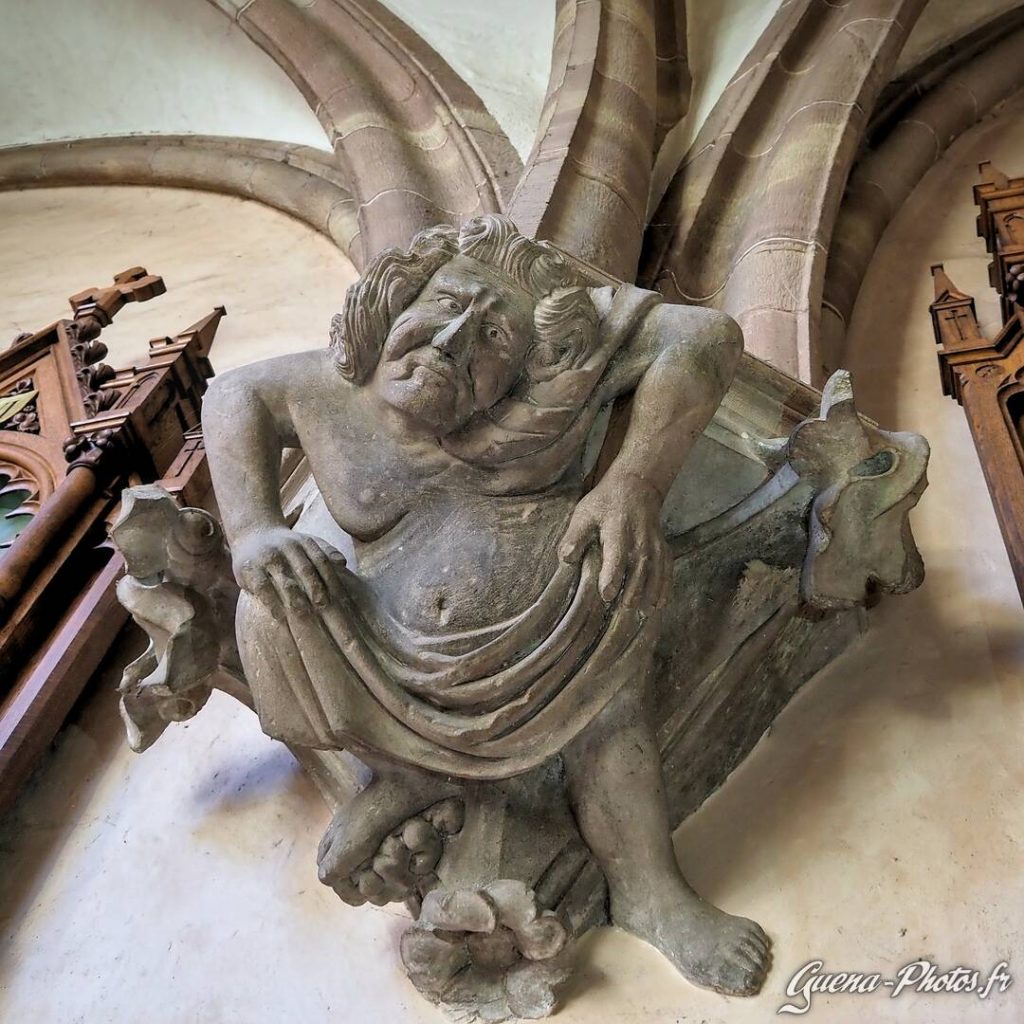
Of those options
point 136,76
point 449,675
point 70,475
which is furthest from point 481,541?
point 136,76

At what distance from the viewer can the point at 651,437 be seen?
6.19 feet

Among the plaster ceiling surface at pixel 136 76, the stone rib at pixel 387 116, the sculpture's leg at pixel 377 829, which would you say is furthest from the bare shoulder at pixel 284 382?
the plaster ceiling surface at pixel 136 76

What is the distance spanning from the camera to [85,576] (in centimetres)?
329

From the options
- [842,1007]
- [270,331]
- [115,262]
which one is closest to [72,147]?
[115,262]

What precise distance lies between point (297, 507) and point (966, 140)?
3.12 meters

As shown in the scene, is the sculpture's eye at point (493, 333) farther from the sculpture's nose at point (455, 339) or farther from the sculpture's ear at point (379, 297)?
the sculpture's ear at point (379, 297)

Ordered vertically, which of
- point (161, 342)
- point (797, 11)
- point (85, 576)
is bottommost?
point (85, 576)

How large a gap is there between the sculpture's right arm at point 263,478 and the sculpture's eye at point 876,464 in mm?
955

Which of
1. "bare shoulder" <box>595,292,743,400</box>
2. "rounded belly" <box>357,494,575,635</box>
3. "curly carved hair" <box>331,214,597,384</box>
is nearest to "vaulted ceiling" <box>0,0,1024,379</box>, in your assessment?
"bare shoulder" <box>595,292,743,400</box>

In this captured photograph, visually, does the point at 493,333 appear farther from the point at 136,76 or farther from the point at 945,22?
the point at 136,76

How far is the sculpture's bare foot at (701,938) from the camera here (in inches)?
74.9

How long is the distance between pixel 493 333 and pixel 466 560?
374mm

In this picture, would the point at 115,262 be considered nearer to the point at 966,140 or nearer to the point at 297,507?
the point at 297,507

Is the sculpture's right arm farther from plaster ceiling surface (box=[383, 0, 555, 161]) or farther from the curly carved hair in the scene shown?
plaster ceiling surface (box=[383, 0, 555, 161])
